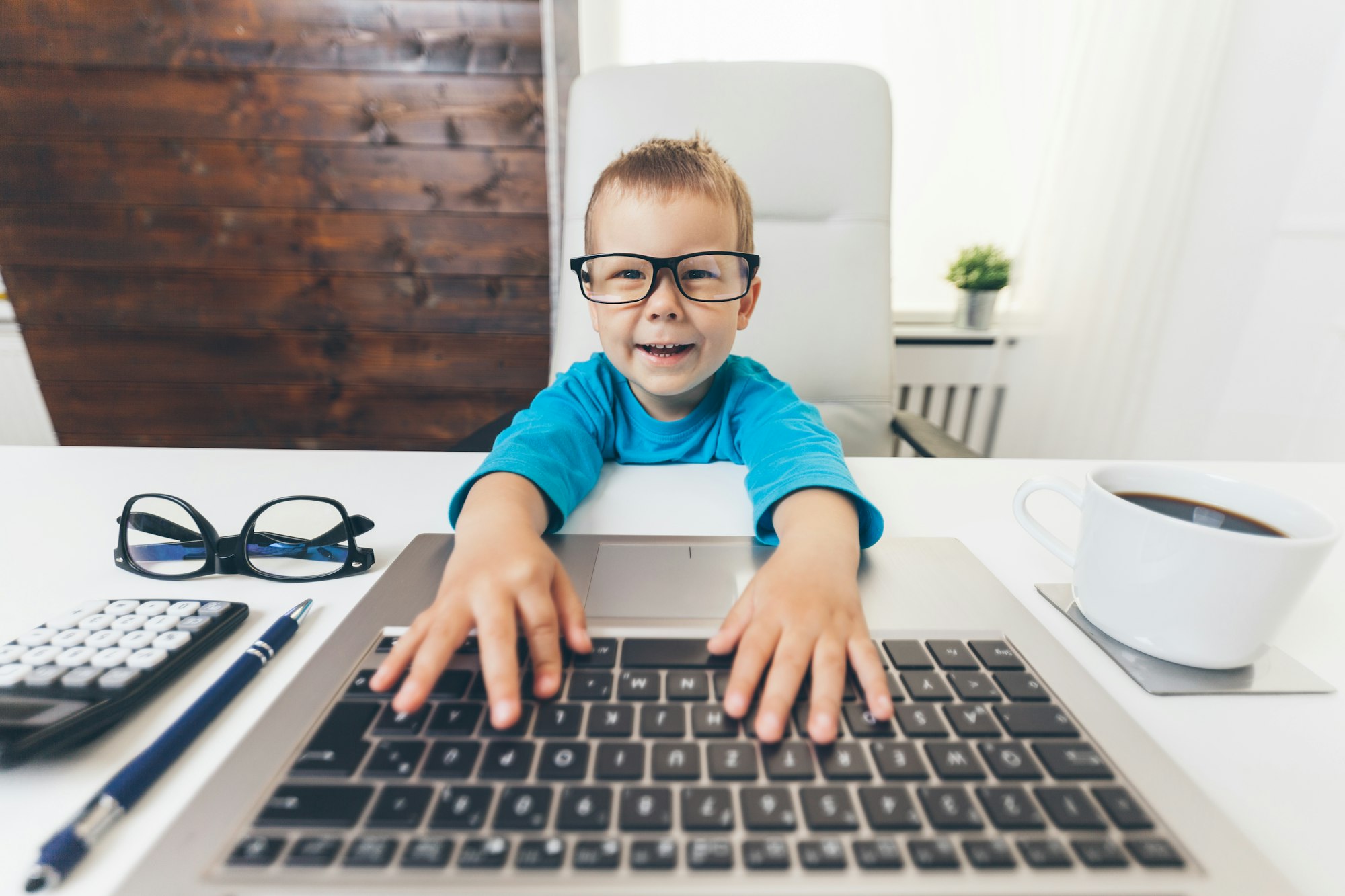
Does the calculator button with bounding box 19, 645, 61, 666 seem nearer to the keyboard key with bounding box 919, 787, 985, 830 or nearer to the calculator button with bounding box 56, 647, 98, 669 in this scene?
the calculator button with bounding box 56, 647, 98, 669

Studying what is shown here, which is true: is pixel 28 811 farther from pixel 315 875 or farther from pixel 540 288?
pixel 540 288

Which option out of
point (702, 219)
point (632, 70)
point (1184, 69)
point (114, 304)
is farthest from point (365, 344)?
point (1184, 69)

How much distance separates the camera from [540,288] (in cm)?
162

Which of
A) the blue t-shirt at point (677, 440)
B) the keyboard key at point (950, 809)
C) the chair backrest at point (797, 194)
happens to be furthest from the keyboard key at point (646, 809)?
the chair backrest at point (797, 194)

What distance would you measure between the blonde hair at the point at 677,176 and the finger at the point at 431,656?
46 cm

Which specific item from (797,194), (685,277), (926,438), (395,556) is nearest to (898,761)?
(395,556)

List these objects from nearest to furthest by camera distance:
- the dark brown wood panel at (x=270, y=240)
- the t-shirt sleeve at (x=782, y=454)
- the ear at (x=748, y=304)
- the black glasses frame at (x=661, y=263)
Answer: the t-shirt sleeve at (x=782, y=454), the black glasses frame at (x=661, y=263), the ear at (x=748, y=304), the dark brown wood panel at (x=270, y=240)

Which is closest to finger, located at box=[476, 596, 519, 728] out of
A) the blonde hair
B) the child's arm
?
the child's arm

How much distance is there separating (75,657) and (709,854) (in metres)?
0.32

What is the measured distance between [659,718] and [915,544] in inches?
10.7

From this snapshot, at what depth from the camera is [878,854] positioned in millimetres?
215

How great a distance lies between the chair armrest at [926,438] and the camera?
0.76m

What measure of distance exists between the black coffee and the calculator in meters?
0.54

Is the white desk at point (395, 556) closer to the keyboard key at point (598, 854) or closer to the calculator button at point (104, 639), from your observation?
the calculator button at point (104, 639)
